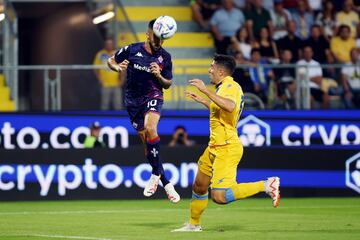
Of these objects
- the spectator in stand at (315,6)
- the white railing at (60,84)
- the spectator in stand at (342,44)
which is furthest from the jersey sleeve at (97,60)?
Answer: the spectator in stand at (315,6)

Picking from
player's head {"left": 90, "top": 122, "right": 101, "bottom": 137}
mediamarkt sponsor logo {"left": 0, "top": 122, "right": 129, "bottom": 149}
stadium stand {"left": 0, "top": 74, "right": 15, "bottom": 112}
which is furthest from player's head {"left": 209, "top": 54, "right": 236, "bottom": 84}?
stadium stand {"left": 0, "top": 74, "right": 15, "bottom": 112}

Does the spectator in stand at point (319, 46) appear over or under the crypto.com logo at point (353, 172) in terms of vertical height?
over

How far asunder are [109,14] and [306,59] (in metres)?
4.80

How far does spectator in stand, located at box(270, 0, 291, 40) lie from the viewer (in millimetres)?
26761

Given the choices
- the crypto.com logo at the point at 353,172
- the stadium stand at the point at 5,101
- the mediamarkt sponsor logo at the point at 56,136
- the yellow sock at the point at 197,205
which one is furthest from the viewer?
the stadium stand at the point at 5,101

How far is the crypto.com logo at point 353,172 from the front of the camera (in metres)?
21.6

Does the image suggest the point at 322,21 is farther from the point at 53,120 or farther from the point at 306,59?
the point at 53,120

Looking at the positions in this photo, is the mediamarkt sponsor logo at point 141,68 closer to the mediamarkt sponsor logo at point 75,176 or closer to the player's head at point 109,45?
the mediamarkt sponsor logo at point 75,176

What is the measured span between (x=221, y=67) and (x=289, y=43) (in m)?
12.8

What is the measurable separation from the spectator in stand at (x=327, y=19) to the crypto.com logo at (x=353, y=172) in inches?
238

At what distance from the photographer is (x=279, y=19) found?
1071 inches

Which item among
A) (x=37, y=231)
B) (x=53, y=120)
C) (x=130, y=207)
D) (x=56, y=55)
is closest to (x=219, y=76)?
(x=37, y=231)

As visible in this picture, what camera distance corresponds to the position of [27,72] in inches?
946

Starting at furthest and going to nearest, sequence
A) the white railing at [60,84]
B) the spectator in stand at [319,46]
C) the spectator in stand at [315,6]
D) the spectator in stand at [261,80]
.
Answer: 1. the spectator in stand at [315,6]
2. the spectator in stand at [319,46]
3. the spectator in stand at [261,80]
4. the white railing at [60,84]
